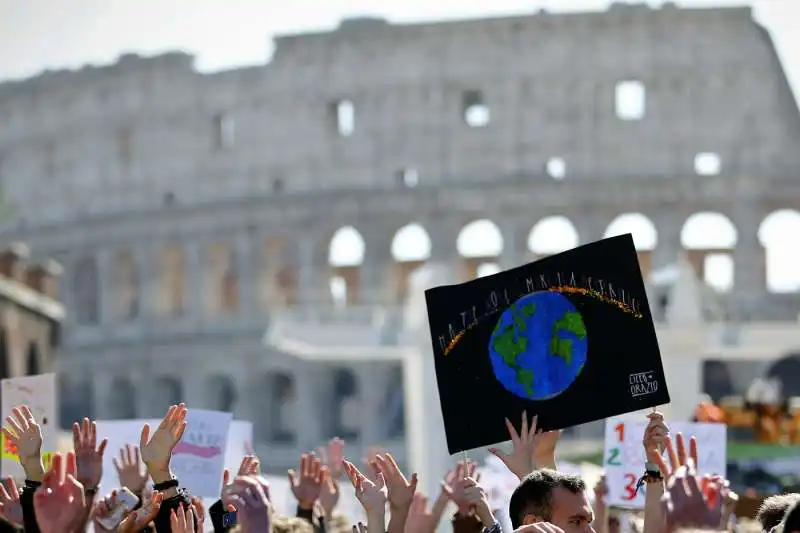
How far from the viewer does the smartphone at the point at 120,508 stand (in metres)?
6.62

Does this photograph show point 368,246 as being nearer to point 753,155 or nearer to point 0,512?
point 753,155

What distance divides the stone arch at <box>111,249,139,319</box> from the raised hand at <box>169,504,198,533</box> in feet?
185

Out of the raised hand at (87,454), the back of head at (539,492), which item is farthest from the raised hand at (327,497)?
the back of head at (539,492)

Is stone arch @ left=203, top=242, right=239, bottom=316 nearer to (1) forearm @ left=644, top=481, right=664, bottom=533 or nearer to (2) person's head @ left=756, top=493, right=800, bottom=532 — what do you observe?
(2) person's head @ left=756, top=493, right=800, bottom=532

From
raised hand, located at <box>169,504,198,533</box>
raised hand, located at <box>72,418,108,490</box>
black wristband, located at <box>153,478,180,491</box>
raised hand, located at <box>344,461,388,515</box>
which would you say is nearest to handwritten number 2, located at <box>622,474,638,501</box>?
raised hand, located at <box>344,461,388,515</box>

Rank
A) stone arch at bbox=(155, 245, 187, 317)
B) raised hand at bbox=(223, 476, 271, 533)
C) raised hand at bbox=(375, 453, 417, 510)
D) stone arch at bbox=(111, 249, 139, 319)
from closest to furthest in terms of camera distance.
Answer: raised hand at bbox=(223, 476, 271, 533) → raised hand at bbox=(375, 453, 417, 510) → stone arch at bbox=(155, 245, 187, 317) → stone arch at bbox=(111, 249, 139, 319)

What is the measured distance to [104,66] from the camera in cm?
6525

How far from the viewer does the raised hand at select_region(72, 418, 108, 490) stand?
6723mm

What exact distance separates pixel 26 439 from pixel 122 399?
55.2 metres

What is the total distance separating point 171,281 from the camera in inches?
2485

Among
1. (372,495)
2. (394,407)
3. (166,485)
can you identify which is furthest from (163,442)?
(394,407)

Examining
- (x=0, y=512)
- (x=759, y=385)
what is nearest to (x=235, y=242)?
(x=759, y=385)

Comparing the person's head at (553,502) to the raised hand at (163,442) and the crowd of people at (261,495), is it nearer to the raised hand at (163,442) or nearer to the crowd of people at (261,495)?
the crowd of people at (261,495)

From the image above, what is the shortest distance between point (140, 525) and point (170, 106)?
5772cm
